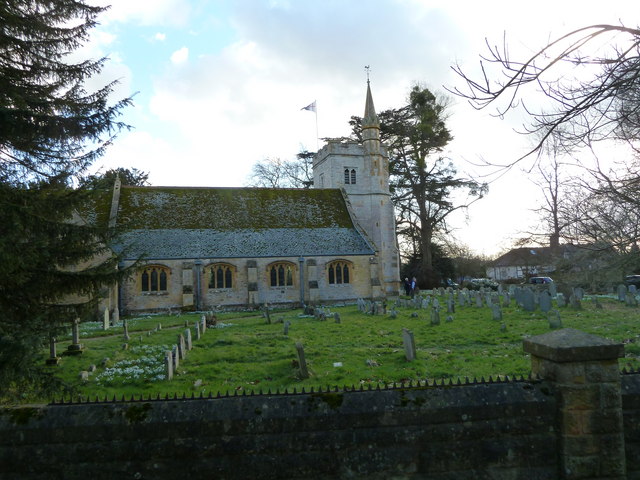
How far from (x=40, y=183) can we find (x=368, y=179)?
28.8 meters

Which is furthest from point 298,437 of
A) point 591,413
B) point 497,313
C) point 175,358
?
point 497,313

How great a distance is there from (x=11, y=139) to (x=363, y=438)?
7.49 meters

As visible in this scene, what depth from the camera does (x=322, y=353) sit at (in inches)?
480

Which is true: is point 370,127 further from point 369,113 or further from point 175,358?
point 175,358

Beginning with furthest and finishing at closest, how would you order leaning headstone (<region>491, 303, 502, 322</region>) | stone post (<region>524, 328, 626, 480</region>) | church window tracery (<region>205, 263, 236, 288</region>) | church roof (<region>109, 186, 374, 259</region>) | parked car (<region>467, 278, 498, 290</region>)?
parked car (<region>467, 278, 498, 290</region>)
church window tracery (<region>205, 263, 236, 288</region>)
church roof (<region>109, 186, 374, 259</region>)
leaning headstone (<region>491, 303, 502, 322</region>)
stone post (<region>524, 328, 626, 480</region>)

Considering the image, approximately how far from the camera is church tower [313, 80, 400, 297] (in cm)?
3444

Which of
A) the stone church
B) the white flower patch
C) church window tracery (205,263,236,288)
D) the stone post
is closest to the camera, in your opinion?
the stone post

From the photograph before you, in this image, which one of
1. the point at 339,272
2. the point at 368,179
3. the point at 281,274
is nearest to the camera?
the point at 281,274

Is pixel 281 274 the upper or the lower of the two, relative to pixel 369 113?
lower

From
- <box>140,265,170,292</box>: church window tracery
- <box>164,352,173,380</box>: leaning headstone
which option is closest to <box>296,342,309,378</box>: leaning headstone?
<box>164,352,173,380</box>: leaning headstone

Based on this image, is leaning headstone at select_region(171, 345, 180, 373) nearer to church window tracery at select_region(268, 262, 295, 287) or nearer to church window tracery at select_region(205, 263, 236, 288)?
church window tracery at select_region(205, 263, 236, 288)

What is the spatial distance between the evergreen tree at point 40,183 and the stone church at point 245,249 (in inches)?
665

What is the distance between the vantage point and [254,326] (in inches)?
738

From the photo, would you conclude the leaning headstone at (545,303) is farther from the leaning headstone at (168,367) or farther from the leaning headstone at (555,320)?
the leaning headstone at (168,367)
